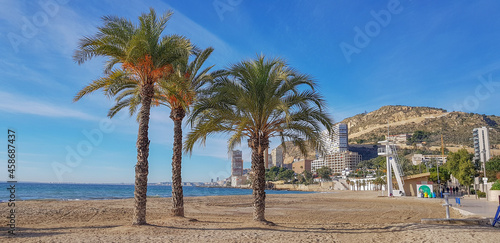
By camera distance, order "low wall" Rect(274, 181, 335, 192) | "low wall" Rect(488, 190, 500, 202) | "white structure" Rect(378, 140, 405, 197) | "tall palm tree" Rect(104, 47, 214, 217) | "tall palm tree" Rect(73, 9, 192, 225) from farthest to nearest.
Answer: "low wall" Rect(274, 181, 335, 192)
"white structure" Rect(378, 140, 405, 197)
"low wall" Rect(488, 190, 500, 202)
"tall palm tree" Rect(104, 47, 214, 217)
"tall palm tree" Rect(73, 9, 192, 225)

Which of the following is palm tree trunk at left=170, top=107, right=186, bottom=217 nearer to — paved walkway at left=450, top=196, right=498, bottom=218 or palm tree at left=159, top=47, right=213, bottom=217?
palm tree at left=159, top=47, right=213, bottom=217

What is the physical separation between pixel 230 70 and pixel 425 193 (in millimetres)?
30719

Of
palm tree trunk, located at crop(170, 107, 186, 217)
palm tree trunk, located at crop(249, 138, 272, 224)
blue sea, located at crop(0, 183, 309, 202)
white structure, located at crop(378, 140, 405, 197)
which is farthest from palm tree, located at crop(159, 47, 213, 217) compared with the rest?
blue sea, located at crop(0, 183, 309, 202)

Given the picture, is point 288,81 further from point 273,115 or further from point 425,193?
point 425,193

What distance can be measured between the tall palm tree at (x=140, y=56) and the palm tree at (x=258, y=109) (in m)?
1.93

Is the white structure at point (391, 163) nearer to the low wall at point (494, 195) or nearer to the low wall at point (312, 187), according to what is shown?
the low wall at point (494, 195)

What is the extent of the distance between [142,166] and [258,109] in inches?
170

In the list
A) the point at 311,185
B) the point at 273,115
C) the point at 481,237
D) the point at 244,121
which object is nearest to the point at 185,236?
the point at 244,121

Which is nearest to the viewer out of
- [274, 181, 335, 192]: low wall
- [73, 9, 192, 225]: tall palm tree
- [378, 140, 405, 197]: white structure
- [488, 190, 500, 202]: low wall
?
[73, 9, 192, 225]: tall palm tree

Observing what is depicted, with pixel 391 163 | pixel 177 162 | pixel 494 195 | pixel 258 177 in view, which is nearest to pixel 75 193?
pixel 391 163

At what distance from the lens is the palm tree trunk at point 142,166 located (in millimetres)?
11023

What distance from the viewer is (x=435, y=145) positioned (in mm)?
157750

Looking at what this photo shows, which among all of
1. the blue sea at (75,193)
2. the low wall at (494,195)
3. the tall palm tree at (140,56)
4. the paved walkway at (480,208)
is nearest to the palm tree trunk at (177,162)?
the tall palm tree at (140,56)

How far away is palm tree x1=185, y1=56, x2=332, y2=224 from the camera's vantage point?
11969 millimetres
